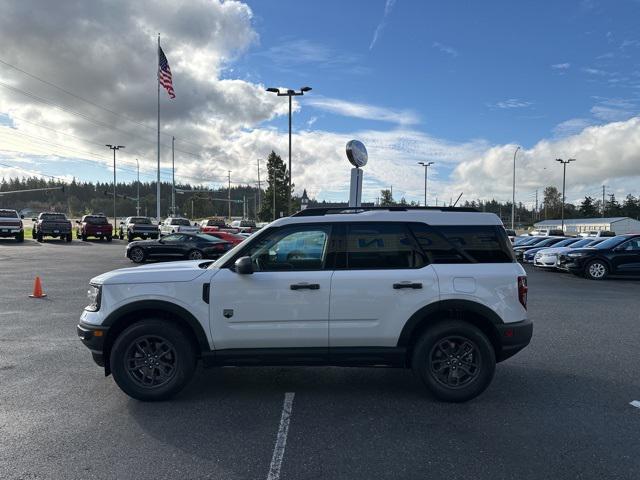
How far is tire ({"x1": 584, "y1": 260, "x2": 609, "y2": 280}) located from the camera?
1647cm

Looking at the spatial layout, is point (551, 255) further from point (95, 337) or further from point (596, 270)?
point (95, 337)

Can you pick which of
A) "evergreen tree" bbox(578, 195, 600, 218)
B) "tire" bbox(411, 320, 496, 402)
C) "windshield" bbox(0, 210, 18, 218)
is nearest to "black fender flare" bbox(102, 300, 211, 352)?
"tire" bbox(411, 320, 496, 402)

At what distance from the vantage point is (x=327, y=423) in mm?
4285

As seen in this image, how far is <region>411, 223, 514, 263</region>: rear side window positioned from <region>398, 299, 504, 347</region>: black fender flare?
42cm

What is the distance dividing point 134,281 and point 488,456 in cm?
348

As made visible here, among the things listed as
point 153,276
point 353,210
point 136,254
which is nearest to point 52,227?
point 136,254

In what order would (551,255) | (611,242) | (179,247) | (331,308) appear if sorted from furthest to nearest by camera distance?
1. (179,247)
2. (551,255)
3. (611,242)
4. (331,308)

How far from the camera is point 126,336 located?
471 cm

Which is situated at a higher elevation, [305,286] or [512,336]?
[305,286]

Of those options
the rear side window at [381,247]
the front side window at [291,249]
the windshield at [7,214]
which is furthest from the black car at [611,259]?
the windshield at [7,214]

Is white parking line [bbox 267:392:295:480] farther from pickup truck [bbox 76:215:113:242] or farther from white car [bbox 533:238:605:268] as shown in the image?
pickup truck [bbox 76:215:113:242]

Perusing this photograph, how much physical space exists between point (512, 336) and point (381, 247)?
61.1 inches

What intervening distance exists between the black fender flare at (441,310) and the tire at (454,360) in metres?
0.13

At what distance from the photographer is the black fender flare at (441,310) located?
471 centimetres
